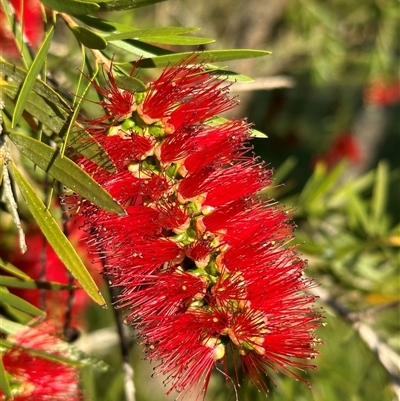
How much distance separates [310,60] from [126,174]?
2.19 m

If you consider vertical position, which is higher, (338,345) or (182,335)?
(338,345)

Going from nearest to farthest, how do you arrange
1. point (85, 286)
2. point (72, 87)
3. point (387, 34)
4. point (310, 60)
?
point (85, 286), point (72, 87), point (387, 34), point (310, 60)

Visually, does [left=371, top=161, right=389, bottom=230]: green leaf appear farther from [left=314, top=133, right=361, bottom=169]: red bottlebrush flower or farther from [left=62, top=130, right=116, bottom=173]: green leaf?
[left=314, top=133, right=361, bottom=169]: red bottlebrush flower

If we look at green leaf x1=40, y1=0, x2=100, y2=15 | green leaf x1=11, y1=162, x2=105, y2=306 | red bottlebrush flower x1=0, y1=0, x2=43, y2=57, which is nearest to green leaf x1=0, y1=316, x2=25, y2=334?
green leaf x1=11, y1=162, x2=105, y2=306

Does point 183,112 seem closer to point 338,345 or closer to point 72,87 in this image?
point 72,87

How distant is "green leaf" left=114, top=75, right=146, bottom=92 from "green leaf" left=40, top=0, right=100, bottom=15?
7 cm

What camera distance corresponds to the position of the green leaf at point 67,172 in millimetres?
576

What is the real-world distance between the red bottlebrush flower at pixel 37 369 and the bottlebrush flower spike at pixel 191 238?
171mm

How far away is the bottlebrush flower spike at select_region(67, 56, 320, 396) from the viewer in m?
0.64

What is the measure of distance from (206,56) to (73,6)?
141mm

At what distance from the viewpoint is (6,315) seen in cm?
75

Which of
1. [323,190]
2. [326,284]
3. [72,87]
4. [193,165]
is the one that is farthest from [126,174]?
[326,284]

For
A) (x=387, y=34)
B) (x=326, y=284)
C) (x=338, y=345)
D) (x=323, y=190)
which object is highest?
(x=387, y=34)

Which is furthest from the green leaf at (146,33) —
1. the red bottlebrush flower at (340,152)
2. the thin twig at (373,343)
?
the red bottlebrush flower at (340,152)
